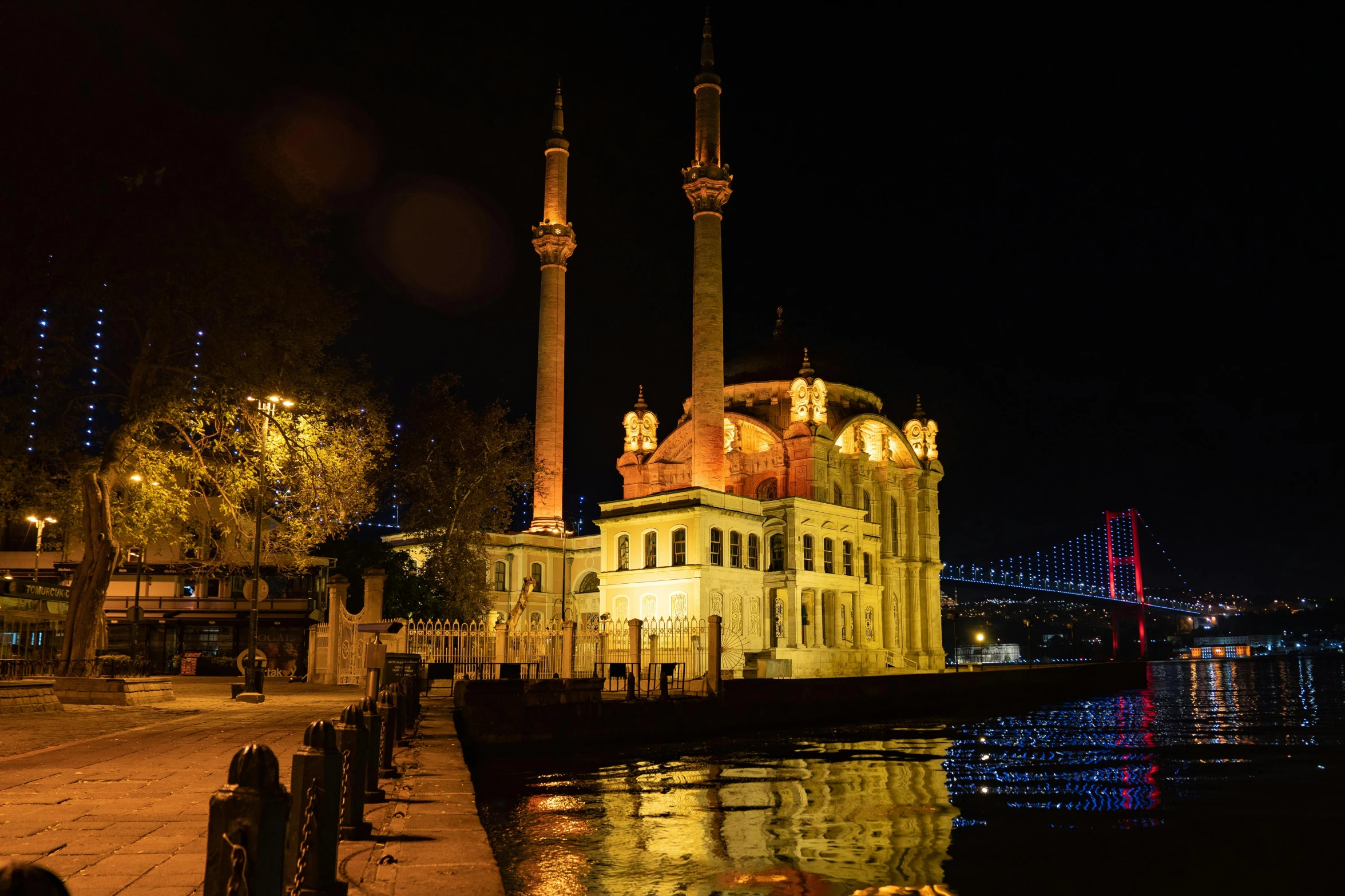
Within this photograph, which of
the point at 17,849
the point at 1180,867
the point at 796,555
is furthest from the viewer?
the point at 796,555

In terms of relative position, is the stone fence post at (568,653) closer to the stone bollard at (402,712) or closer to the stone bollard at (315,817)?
the stone bollard at (402,712)

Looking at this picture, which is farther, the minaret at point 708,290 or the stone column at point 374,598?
the minaret at point 708,290

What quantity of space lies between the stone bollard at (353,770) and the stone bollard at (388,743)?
104 inches

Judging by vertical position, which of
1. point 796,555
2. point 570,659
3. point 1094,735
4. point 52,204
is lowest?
point 1094,735

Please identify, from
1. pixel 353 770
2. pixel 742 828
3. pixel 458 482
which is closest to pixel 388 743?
pixel 353 770

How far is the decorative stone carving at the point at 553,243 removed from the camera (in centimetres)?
5288

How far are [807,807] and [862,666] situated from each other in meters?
36.2

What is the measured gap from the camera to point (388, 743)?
10.5m

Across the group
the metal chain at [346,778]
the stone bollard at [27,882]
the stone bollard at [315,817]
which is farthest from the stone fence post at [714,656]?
the stone bollard at [27,882]

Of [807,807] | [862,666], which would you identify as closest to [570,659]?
[807,807]

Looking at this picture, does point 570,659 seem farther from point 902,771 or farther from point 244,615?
point 244,615

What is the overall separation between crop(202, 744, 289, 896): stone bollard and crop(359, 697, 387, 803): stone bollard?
4138 mm

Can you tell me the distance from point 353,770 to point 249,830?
3638mm

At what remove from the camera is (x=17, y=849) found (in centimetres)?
602
